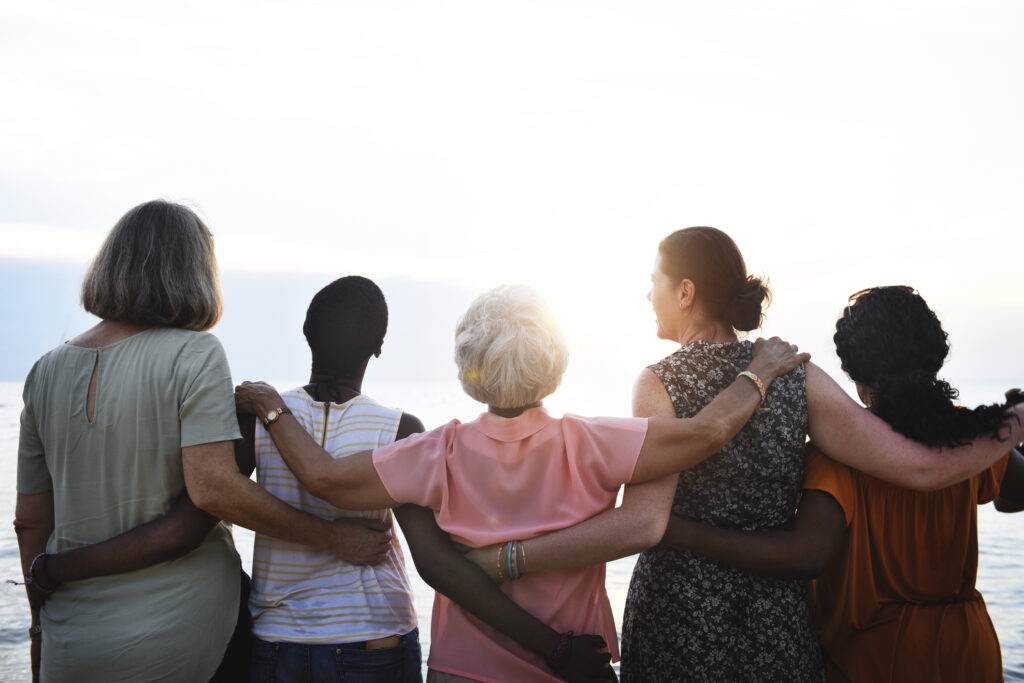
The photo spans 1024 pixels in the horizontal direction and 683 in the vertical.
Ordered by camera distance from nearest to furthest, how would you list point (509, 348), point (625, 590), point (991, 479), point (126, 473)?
point (509, 348)
point (126, 473)
point (991, 479)
point (625, 590)

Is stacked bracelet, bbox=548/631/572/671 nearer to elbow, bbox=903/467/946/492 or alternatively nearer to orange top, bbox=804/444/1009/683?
orange top, bbox=804/444/1009/683

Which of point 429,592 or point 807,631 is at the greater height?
point 807,631

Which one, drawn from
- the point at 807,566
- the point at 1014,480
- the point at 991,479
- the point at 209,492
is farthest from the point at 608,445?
the point at 1014,480

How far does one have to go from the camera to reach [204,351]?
2074mm

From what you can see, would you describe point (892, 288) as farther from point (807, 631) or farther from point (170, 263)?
point (170, 263)

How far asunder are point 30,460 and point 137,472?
406mm

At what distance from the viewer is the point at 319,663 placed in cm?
215

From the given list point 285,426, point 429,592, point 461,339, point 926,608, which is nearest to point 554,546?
point 461,339

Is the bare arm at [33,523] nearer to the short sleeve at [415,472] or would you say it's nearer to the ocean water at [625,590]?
the short sleeve at [415,472]

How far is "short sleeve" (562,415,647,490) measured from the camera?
1.98 metres

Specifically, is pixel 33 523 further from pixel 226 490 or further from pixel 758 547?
pixel 758 547

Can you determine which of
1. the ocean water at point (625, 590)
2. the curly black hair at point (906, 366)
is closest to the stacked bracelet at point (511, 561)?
the curly black hair at point (906, 366)

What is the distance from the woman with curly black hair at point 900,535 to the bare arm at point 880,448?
5 centimetres

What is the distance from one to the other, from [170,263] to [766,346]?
69.8 inches
